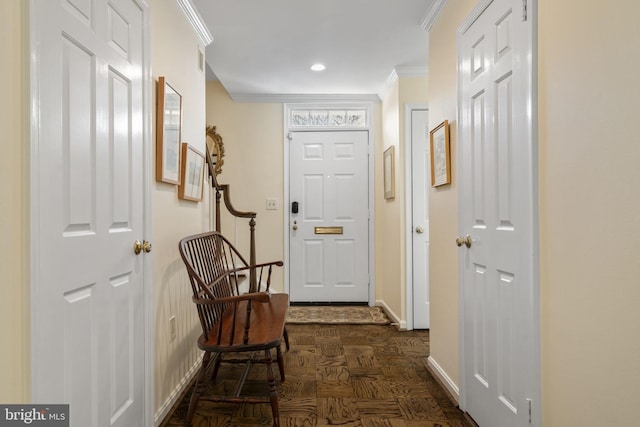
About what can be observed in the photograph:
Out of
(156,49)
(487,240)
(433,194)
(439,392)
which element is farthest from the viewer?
(433,194)

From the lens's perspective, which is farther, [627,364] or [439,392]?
[439,392]

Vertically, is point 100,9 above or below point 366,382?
above

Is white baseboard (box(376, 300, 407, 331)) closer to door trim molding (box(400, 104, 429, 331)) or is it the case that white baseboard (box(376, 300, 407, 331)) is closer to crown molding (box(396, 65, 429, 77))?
door trim molding (box(400, 104, 429, 331))

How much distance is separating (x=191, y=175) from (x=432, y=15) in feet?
6.31

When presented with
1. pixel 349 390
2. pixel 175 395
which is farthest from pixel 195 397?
pixel 349 390

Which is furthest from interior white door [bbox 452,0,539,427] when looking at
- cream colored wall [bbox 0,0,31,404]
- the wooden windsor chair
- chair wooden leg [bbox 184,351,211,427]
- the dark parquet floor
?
cream colored wall [bbox 0,0,31,404]

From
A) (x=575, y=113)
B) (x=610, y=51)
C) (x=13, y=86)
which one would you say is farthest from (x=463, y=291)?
(x=13, y=86)

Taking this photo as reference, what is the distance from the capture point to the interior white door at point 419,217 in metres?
3.40

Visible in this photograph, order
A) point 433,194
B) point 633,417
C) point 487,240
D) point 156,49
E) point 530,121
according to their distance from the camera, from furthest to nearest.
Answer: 1. point 433,194
2. point 156,49
3. point 487,240
4. point 530,121
5. point 633,417

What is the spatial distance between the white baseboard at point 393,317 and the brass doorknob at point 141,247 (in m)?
2.47

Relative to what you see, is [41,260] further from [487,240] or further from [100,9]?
[487,240]

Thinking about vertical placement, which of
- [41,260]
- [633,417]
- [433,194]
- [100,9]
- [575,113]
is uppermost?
[100,9]

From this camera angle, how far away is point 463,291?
1964 mm

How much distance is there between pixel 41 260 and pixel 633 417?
66.2 inches
